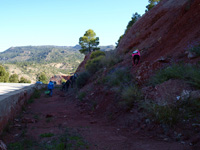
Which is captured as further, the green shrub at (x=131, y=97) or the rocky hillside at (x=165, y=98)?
the green shrub at (x=131, y=97)

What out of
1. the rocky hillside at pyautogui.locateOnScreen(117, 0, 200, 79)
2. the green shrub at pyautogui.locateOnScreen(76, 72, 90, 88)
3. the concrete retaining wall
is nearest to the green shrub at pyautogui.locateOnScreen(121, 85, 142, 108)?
the rocky hillside at pyautogui.locateOnScreen(117, 0, 200, 79)

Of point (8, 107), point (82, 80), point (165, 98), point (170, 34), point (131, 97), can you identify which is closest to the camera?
point (165, 98)

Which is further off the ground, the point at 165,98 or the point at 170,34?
the point at 170,34

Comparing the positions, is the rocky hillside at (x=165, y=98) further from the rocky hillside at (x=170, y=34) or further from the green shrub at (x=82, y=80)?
the green shrub at (x=82, y=80)

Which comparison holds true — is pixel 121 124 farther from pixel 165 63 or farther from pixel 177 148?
pixel 165 63

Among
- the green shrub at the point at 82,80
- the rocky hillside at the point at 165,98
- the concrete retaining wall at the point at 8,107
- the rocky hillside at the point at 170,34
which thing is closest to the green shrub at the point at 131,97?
the rocky hillside at the point at 165,98

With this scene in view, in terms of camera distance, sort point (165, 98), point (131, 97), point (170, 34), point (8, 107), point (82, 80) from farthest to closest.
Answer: point (82, 80)
point (170, 34)
point (131, 97)
point (8, 107)
point (165, 98)

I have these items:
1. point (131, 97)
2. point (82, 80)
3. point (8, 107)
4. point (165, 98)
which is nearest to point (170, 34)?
point (131, 97)

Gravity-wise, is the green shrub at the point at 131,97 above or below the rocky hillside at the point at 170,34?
below

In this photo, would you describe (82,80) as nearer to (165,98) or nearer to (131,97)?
(131,97)

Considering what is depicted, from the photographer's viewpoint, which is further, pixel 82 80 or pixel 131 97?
pixel 82 80

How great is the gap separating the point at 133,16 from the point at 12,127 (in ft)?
110

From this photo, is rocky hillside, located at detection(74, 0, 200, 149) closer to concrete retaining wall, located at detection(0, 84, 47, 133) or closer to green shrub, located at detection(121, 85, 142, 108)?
green shrub, located at detection(121, 85, 142, 108)

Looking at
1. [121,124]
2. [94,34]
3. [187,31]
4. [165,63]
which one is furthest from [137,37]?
[94,34]
